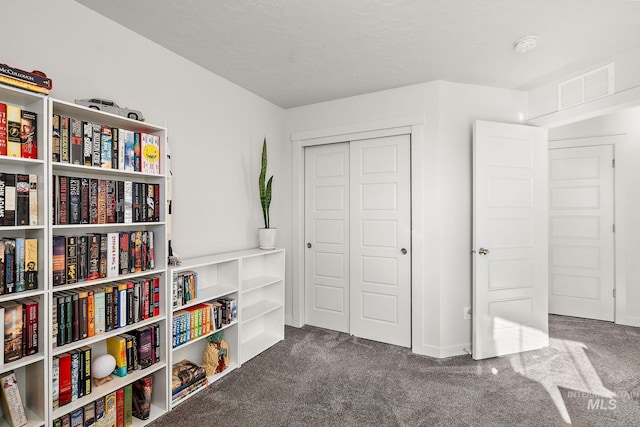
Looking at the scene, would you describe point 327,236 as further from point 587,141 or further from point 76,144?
point 587,141

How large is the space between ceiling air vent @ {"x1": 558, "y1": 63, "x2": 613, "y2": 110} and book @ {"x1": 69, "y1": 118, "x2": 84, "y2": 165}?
361cm

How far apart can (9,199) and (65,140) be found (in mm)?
367

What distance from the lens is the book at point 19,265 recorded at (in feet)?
4.65

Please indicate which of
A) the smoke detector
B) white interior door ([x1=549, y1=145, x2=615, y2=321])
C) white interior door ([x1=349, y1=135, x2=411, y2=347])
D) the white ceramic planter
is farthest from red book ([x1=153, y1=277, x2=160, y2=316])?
white interior door ([x1=549, y1=145, x2=615, y2=321])

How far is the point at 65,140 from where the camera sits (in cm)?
158

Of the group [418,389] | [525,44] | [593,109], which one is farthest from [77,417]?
[593,109]

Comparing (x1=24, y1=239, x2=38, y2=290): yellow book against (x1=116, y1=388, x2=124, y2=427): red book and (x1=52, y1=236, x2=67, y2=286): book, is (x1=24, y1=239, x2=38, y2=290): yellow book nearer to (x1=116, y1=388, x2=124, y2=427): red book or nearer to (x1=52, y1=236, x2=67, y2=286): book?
(x1=52, y1=236, x2=67, y2=286): book

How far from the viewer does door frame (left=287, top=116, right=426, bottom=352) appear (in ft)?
9.73

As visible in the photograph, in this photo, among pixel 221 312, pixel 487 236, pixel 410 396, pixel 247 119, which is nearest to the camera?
pixel 410 396

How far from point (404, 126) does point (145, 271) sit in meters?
2.46

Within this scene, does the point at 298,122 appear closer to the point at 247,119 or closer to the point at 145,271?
the point at 247,119

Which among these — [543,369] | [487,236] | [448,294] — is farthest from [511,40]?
[543,369]

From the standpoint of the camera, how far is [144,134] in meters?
1.93

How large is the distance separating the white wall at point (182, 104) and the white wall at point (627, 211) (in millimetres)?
3790
